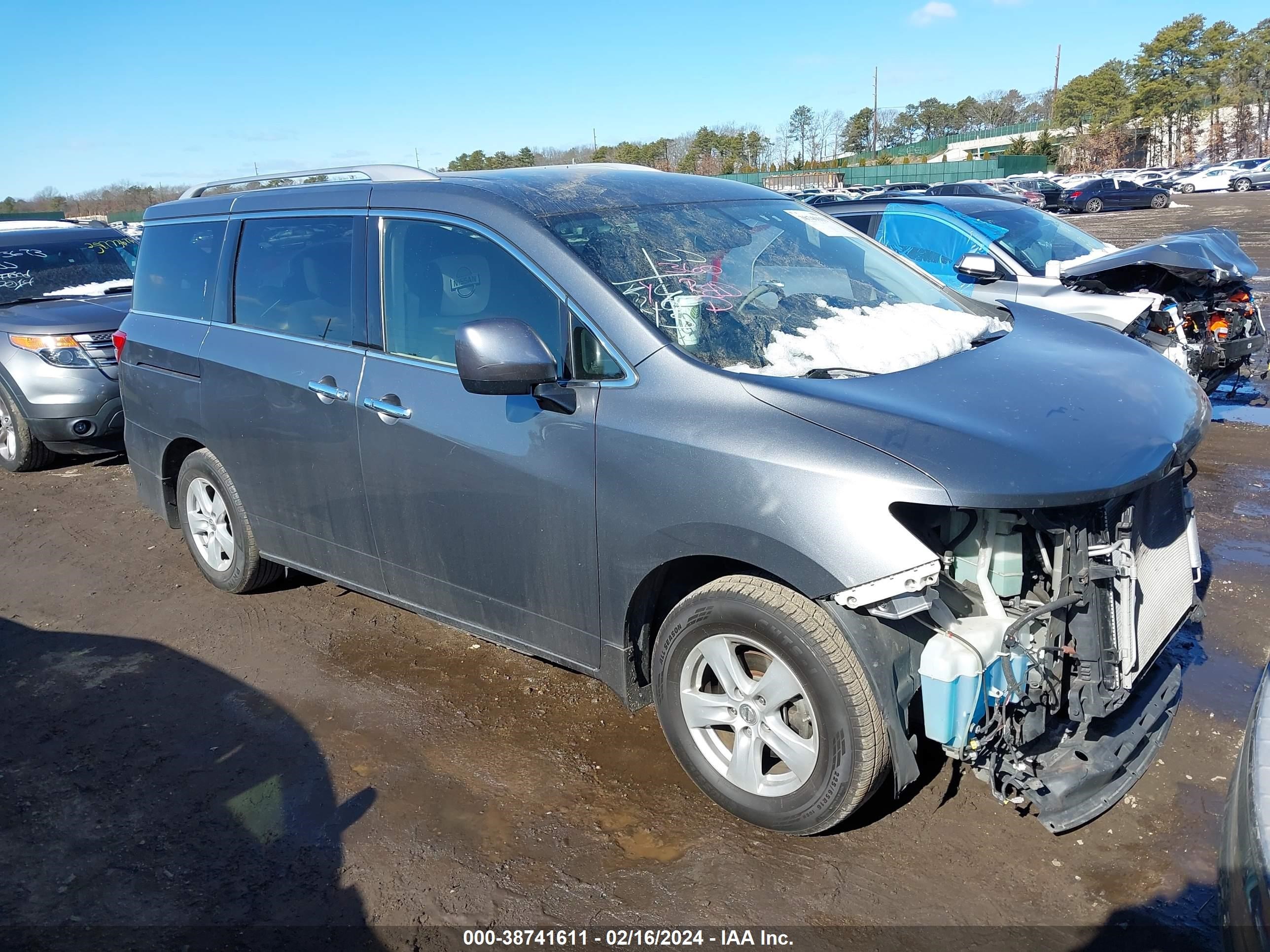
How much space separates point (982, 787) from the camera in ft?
10.7

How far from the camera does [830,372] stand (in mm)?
3072

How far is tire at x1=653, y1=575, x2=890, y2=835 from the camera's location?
269 centimetres

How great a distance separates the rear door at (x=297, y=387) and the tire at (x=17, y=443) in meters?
4.05

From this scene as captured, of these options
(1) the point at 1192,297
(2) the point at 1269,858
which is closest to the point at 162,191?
(1) the point at 1192,297

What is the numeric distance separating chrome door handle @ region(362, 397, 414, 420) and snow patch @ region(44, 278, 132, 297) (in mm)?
5881

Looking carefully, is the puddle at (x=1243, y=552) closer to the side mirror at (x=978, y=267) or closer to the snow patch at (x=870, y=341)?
the snow patch at (x=870, y=341)

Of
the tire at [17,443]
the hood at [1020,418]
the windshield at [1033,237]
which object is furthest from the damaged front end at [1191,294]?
the tire at [17,443]

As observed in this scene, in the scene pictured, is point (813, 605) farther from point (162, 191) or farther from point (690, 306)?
point (162, 191)

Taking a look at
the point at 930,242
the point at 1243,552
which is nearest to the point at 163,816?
the point at 1243,552

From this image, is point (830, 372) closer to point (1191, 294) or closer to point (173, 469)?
point (173, 469)

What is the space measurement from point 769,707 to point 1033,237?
6.98 meters

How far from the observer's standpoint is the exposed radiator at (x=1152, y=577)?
282 cm

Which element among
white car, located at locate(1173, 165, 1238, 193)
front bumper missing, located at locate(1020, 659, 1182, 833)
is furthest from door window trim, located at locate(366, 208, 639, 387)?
white car, located at locate(1173, 165, 1238, 193)

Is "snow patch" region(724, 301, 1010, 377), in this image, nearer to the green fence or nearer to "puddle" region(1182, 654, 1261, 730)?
"puddle" region(1182, 654, 1261, 730)
